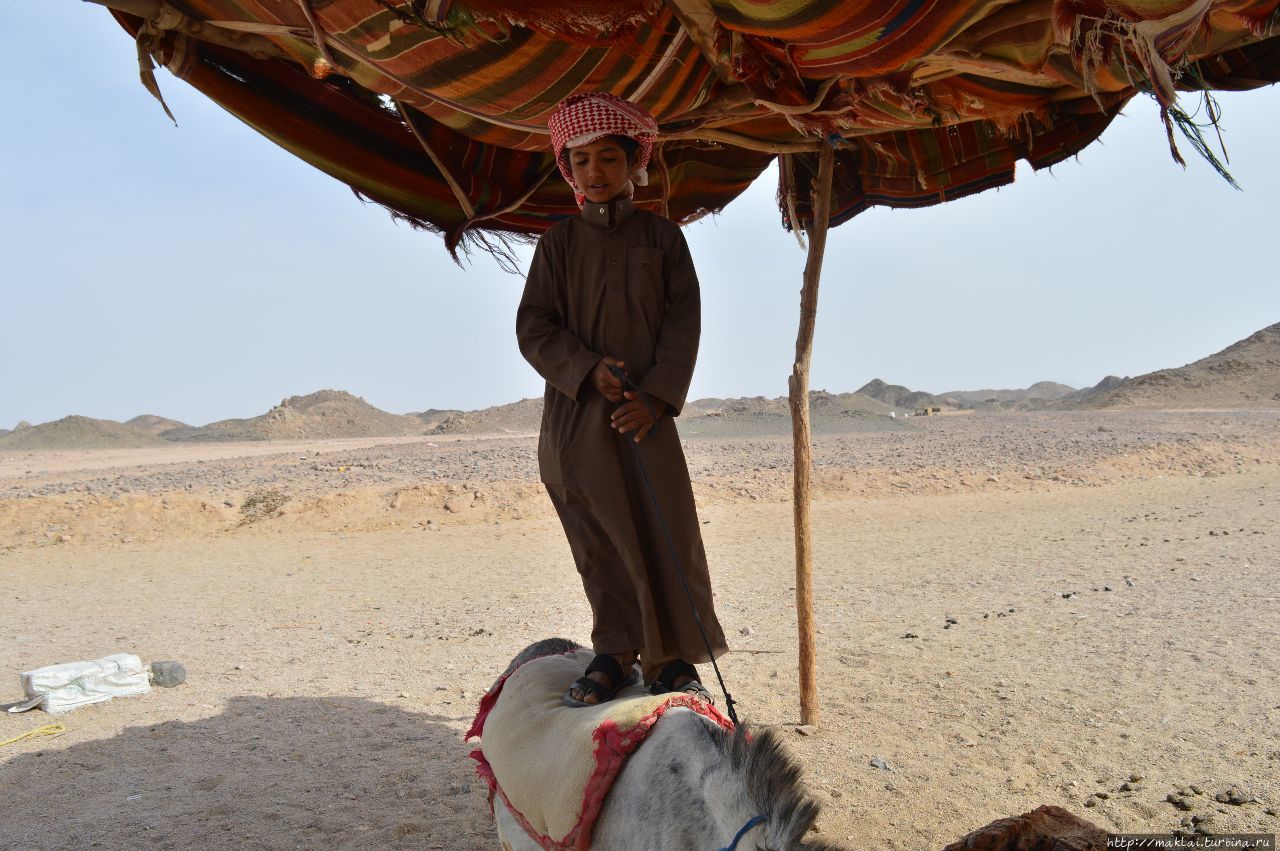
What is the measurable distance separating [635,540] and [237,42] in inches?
96.3

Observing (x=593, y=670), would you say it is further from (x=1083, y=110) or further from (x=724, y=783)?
(x=1083, y=110)

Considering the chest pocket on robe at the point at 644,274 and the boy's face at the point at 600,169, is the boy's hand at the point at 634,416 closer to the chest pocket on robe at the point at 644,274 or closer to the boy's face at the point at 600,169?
the chest pocket on robe at the point at 644,274

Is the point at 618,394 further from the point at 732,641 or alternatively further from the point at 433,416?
the point at 433,416

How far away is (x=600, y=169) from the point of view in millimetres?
3057

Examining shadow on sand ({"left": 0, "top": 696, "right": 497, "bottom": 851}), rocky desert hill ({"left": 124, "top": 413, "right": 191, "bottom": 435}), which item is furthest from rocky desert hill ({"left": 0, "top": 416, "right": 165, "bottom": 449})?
shadow on sand ({"left": 0, "top": 696, "right": 497, "bottom": 851})

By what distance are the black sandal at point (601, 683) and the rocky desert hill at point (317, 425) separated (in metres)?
38.8

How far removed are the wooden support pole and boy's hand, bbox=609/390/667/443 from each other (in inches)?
69.8

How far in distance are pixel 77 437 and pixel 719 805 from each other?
A: 148 ft

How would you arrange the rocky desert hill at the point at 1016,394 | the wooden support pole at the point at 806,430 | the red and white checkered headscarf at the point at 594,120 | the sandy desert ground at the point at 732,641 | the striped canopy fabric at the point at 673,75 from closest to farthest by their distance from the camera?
the striped canopy fabric at the point at 673,75, the red and white checkered headscarf at the point at 594,120, the sandy desert ground at the point at 732,641, the wooden support pole at the point at 806,430, the rocky desert hill at the point at 1016,394

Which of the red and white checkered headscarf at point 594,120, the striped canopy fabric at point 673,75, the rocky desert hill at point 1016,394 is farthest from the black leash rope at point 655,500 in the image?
the rocky desert hill at point 1016,394

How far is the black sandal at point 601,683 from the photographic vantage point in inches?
112

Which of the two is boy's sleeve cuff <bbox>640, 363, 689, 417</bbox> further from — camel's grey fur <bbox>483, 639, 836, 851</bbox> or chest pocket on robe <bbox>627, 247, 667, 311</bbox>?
camel's grey fur <bbox>483, 639, 836, 851</bbox>

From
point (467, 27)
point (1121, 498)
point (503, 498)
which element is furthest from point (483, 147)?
point (1121, 498)

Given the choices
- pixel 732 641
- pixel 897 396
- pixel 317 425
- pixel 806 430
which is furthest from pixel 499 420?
pixel 806 430
